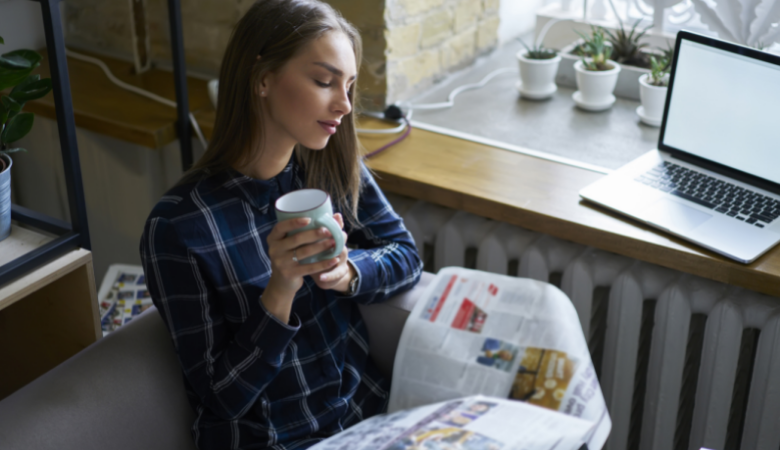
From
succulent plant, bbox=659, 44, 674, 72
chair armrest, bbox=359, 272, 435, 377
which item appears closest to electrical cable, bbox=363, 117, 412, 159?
chair armrest, bbox=359, 272, 435, 377

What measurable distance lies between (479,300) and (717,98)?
577mm

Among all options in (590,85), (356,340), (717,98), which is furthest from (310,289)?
(590,85)

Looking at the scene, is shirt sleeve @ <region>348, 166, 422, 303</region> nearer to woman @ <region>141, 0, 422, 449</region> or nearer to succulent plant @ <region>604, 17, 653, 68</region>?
woman @ <region>141, 0, 422, 449</region>

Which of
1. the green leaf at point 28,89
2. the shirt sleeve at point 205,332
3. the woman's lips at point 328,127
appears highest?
the green leaf at point 28,89

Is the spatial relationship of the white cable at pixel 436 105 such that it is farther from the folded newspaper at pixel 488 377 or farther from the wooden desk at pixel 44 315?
the wooden desk at pixel 44 315

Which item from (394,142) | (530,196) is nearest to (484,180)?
(530,196)

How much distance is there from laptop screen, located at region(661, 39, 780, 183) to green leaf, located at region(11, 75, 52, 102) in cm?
109

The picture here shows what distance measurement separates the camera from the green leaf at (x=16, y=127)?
1.17 metres

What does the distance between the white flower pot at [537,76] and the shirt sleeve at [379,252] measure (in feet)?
2.18

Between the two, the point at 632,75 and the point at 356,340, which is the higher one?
the point at 632,75

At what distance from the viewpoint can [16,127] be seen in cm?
117

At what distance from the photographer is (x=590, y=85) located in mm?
1727

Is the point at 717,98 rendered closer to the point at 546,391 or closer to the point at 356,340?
the point at 546,391

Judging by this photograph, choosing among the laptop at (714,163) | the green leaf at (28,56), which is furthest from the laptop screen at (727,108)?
the green leaf at (28,56)
